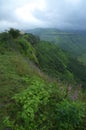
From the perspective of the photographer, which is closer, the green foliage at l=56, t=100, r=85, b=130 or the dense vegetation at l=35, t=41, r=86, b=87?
the green foliage at l=56, t=100, r=85, b=130

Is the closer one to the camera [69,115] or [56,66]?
[69,115]

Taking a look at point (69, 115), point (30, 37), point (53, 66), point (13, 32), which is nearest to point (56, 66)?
point (53, 66)

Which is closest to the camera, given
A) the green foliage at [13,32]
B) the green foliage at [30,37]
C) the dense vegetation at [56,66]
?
the green foliage at [13,32]

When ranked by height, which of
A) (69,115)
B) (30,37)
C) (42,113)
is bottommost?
(30,37)

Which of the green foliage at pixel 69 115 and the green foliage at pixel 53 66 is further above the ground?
the green foliage at pixel 69 115

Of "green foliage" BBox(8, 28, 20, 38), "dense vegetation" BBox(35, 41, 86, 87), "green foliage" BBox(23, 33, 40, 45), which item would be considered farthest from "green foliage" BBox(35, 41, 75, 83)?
"green foliage" BBox(8, 28, 20, 38)

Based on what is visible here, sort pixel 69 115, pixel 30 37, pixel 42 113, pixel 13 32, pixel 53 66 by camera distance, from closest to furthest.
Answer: pixel 69 115 < pixel 42 113 < pixel 13 32 < pixel 53 66 < pixel 30 37

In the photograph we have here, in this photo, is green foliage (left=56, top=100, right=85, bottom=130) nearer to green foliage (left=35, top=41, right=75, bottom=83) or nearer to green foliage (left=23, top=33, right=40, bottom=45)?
green foliage (left=35, top=41, right=75, bottom=83)

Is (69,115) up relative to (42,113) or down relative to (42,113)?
up

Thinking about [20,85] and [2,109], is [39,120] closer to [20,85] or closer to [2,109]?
[2,109]

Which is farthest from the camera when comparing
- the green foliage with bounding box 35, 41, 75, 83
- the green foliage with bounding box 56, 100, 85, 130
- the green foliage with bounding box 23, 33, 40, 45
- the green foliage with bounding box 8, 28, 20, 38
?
the green foliage with bounding box 23, 33, 40, 45

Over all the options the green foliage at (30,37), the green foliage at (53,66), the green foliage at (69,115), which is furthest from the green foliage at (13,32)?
the green foliage at (69,115)

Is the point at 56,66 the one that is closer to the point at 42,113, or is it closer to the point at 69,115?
the point at 42,113

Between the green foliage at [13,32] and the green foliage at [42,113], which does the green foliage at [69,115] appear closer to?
the green foliage at [42,113]
